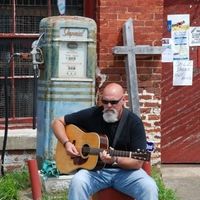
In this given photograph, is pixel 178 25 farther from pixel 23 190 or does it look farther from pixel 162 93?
pixel 23 190

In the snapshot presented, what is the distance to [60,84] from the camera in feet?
20.7

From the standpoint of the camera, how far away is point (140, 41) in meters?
7.07

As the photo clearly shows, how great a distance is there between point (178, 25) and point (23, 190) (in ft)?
9.44

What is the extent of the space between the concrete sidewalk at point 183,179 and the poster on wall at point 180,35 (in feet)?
4.66

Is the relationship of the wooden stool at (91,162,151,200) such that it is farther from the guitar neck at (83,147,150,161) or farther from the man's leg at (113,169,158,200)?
the guitar neck at (83,147,150,161)

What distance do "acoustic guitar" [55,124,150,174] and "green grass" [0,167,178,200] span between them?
1.06m

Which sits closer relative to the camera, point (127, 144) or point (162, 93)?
point (127, 144)

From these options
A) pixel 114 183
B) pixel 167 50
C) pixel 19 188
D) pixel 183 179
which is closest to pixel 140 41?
pixel 167 50

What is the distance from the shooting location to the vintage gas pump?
625 cm

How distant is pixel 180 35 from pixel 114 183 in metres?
3.15

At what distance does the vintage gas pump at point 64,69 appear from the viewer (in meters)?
6.25

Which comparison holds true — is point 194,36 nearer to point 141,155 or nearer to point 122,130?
point 122,130

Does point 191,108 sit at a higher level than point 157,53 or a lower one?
lower

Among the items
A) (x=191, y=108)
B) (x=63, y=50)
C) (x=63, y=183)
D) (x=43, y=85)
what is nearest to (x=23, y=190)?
(x=63, y=183)
